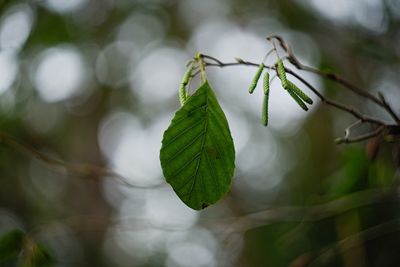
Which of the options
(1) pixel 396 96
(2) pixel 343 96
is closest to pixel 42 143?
(2) pixel 343 96

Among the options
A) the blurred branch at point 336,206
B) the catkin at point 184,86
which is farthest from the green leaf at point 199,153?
the blurred branch at point 336,206

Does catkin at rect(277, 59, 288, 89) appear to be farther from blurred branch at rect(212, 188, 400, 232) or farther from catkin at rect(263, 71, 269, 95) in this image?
blurred branch at rect(212, 188, 400, 232)

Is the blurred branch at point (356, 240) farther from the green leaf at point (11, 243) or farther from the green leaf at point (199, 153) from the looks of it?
the green leaf at point (11, 243)

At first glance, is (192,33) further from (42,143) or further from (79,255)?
(79,255)

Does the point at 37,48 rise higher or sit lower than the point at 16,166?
higher

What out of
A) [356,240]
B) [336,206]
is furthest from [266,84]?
[356,240]

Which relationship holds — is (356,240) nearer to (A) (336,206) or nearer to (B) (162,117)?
→ (A) (336,206)
